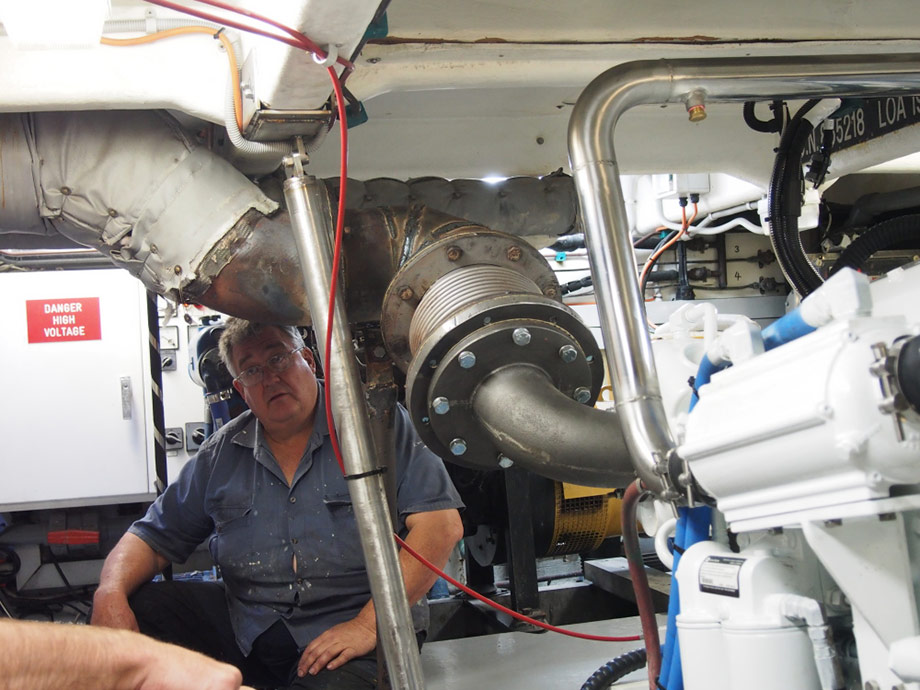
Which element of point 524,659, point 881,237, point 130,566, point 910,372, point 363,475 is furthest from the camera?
point 524,659

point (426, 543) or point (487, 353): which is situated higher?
point (487, 353)

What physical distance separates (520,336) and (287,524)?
132cm

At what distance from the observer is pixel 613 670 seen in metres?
1.84

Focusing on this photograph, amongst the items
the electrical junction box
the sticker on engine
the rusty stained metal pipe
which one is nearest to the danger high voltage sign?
the electrical junction box

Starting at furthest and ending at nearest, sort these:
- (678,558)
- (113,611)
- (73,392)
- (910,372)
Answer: (73,392) → (113,611) → (678,558) → (910,372)

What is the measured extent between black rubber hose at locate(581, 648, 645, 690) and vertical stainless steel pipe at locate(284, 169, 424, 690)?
663mm

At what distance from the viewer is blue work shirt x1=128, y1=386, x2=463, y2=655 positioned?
233 centimetres

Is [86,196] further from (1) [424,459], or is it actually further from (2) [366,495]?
(1) [424,459]

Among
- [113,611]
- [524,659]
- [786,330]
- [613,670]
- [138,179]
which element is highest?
[138,179]

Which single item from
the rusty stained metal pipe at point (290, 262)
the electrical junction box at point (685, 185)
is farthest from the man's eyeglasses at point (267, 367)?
the electrical junction box at point (685, 185)

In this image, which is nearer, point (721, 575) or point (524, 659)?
point (721, 575)

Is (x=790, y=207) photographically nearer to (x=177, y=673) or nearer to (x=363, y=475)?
(x=363, y=475)

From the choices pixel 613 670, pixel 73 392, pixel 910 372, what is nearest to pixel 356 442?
pixel 910 372

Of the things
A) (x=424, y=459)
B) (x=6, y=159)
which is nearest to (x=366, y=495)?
(x=6, y=159)
